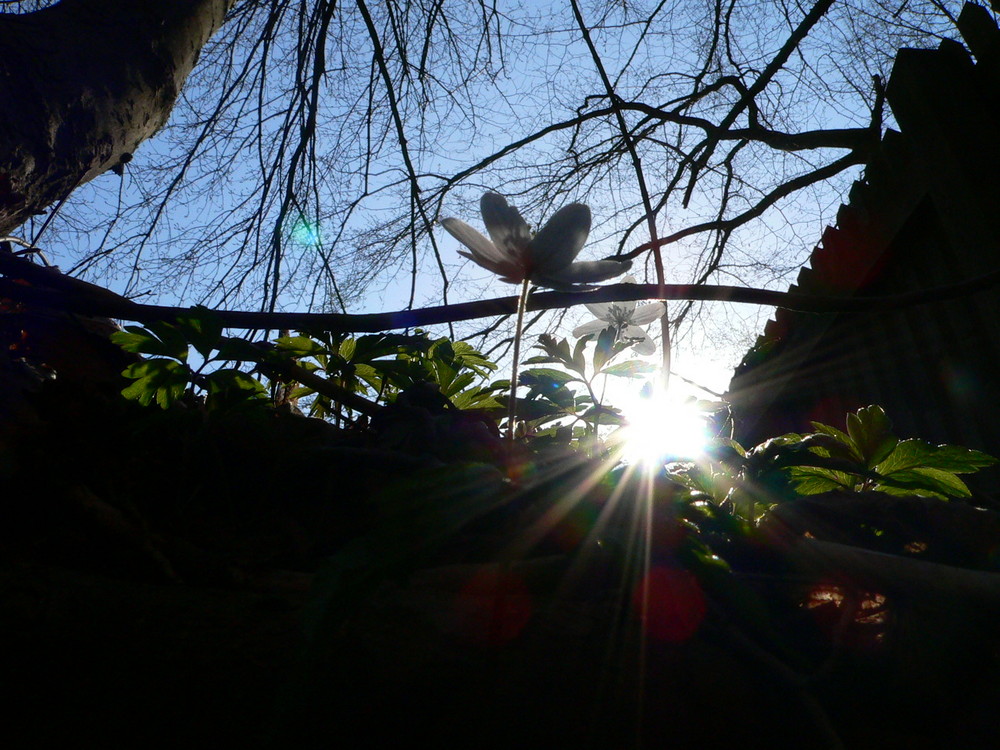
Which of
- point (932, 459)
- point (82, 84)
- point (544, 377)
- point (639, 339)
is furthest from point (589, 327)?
point (82, 84)

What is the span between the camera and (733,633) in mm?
533

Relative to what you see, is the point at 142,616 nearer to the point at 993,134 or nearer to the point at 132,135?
the point at 132,135

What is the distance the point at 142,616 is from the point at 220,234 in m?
2.44

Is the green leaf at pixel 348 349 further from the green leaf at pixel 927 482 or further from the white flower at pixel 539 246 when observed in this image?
the green leaf at pixel 927 482

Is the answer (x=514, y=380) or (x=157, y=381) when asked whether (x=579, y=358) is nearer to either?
(x=514, y=380)

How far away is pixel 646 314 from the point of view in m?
1.44

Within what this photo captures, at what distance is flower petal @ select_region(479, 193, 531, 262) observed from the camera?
1.08 metres

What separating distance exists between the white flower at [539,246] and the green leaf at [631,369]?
0.24m

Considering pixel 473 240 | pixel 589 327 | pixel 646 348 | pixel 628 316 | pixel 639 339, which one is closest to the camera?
pixel 473 240

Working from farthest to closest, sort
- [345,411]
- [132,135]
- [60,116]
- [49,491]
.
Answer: [132,135] < [60,116] < [345,411] < [49,491]

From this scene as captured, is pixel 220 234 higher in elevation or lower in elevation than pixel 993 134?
higher

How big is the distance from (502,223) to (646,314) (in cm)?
51

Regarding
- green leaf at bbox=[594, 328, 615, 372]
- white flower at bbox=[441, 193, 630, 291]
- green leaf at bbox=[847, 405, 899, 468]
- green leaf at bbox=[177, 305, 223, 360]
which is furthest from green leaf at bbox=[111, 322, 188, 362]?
green leaf at bbox=[847, 405, 899, 468]

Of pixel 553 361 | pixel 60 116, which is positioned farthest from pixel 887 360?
pixel 60 116
